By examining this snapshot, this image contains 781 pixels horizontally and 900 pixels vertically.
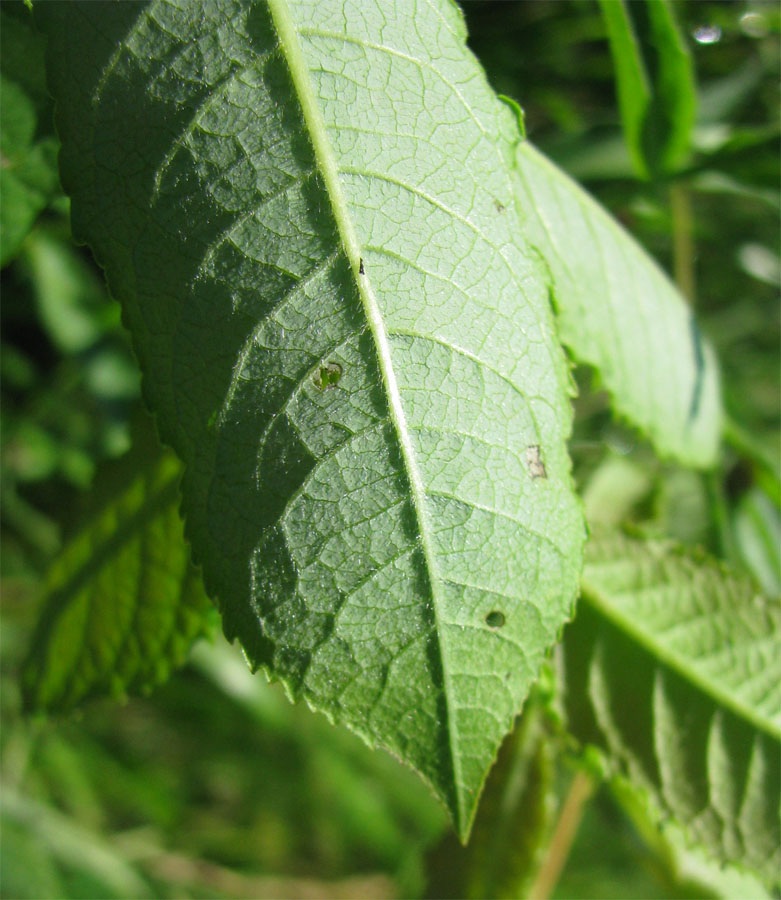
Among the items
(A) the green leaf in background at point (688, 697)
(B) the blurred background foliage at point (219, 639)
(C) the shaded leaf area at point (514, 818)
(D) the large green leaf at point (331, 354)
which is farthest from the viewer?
(B) the blurred background foliage at point (219, 639)

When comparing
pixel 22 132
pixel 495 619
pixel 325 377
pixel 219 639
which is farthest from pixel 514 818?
pixel 219 639

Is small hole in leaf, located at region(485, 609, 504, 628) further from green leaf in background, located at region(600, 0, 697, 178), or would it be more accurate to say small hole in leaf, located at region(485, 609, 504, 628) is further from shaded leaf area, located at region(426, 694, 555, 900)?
green leaf in background, located at region(600, 0, 697, 178)

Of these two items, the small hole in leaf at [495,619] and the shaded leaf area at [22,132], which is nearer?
the small hole in leaf at [495,619]

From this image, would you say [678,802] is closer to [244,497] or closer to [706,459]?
[706,459]

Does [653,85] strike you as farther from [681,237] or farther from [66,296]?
[66,296]

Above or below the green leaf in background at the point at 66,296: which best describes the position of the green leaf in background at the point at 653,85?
above

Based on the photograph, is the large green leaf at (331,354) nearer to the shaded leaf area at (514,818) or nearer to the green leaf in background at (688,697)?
the green leaf in background at (688,697)

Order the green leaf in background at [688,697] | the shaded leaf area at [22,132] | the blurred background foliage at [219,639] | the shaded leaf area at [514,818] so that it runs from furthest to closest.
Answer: the blurred background foliage at [219,639] < the shaded leaf area at [514,818] < the green leaf in background at [688,697] < the shaded leaf area at [22,132]

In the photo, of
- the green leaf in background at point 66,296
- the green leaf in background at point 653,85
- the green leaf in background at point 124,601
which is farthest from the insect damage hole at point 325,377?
the green leaf in background at point 66,296

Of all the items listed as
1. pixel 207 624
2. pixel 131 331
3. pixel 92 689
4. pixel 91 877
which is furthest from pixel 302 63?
pixel 91 877
